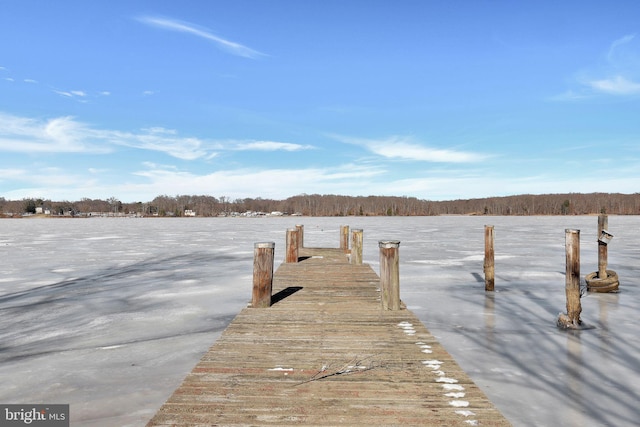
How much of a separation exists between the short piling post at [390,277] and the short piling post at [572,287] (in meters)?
4.25

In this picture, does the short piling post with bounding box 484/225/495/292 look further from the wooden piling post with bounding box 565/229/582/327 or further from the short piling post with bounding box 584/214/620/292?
the wooden piling post with bounding box 565/229/582/327

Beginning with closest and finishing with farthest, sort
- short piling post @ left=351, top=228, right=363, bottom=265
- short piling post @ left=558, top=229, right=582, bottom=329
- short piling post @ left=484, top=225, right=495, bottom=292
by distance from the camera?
short piling post @ left=558, top=229, right=582, bottom=329 < short piling post @ left=484, top=225, right=495, bottom=292 < short piling post @ left=351, top=228, right=363, bottom=265

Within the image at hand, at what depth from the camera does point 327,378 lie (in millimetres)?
4648

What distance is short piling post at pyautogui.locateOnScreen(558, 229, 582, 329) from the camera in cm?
930

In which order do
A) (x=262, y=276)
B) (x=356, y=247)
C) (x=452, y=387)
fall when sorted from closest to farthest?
(x=452, y=387), (x=262, y=276), (x=356, y=247)

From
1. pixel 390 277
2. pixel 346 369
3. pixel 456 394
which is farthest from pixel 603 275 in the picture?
pixel 346 369

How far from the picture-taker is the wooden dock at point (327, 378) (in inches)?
150

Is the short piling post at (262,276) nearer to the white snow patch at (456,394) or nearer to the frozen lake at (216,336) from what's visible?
the frozen lake at (216,336)

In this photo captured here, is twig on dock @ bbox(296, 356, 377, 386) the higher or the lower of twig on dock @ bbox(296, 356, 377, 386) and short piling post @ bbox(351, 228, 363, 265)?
the lower

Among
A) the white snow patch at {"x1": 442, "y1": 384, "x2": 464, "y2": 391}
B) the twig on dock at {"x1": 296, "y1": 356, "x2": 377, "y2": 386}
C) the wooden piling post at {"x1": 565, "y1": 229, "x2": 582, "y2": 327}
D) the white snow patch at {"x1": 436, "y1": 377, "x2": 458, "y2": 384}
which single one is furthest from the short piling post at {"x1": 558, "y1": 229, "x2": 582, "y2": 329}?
the twig on dock at {"x1": 296, "y1": 356, "x2": 377, "y2": 386}

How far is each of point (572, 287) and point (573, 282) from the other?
0.38ft

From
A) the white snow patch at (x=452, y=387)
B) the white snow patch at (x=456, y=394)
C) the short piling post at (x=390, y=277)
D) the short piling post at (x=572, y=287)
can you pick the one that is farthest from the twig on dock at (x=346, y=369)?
the short piling post at (x=572, y=287)

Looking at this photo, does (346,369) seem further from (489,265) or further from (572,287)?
(489,265)

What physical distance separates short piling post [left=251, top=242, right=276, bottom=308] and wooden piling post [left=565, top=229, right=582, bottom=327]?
655 cm
